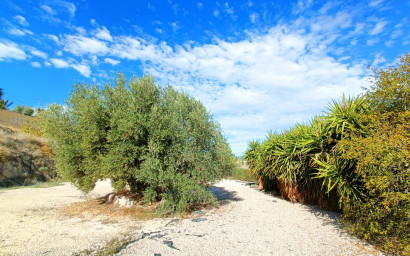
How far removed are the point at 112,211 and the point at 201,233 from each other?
451 centimetres

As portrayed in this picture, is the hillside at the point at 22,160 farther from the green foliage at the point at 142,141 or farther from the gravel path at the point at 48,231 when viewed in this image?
the green foliage at the point at 142,141

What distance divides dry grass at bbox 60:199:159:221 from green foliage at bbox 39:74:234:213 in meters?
0.73

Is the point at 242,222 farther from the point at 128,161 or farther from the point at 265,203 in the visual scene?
the point at 128,161

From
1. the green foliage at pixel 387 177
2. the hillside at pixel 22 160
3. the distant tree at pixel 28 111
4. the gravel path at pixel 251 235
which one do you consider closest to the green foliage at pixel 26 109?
the distant tree at pixel 28 111

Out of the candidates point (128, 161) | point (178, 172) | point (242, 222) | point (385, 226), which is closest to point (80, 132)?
point (128, 161)

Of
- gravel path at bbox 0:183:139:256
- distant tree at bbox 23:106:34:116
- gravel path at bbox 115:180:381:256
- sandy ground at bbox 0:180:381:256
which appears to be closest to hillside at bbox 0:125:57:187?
gravel path at bbox 0:183:139:256

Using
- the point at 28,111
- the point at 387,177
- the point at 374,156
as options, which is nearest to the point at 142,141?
the point at 374,156

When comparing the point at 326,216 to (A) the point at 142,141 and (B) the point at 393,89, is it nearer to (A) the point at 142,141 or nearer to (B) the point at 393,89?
(B) the point at 393,89

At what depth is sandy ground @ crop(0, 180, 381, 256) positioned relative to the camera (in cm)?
505

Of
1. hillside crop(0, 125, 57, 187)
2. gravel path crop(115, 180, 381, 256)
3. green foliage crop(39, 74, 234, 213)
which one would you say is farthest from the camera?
hillside crop(0, 125, 57, 187)

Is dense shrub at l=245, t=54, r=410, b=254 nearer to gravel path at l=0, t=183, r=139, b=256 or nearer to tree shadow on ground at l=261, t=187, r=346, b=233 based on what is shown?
tree shadow on ground at l=261, t=187, r=346, b=233

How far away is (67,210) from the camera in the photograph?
9.30 m

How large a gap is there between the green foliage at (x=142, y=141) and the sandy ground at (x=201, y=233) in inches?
51.3

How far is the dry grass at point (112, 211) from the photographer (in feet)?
26.3
